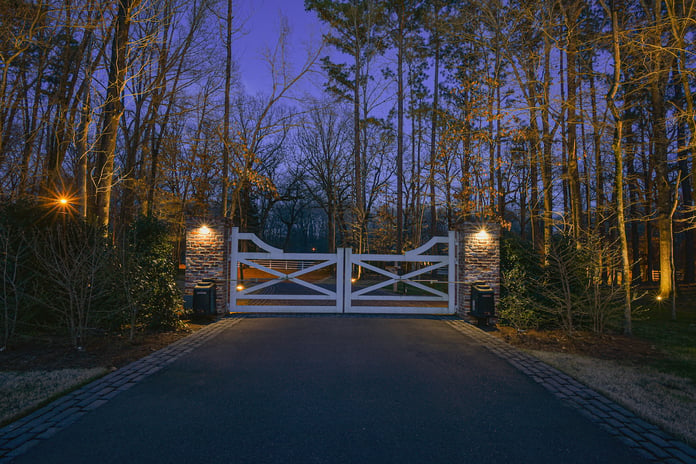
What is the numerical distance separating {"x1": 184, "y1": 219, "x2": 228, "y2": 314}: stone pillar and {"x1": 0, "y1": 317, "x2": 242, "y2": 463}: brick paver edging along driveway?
10.0ft

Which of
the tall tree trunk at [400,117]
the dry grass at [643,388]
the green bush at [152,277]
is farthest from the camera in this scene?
the tall tree trunk at [400,117]

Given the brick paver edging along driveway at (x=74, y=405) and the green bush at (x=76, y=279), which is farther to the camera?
the green bush at (x=76, y=279)

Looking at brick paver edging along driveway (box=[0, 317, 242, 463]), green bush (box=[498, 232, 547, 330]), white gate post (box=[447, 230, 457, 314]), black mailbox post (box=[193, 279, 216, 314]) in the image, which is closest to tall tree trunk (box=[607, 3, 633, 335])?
green bush (box=[498, 232, 547, 330])

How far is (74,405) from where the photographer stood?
3.75 m

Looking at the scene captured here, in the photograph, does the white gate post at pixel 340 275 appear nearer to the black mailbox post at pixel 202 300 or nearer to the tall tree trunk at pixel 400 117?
the black mailbox post at pixel 202 300

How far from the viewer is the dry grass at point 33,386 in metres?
3.59

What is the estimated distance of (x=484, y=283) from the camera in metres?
8.73

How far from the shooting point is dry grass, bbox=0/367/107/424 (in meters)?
3.59

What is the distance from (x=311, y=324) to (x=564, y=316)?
15.8 feet

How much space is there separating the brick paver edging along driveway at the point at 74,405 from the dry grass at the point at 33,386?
90mm

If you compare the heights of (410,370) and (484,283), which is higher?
(484,283)

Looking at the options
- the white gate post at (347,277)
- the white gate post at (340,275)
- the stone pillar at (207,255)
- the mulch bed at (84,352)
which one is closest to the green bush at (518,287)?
the white gate post at (347,277)

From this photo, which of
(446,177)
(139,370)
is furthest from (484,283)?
(446,177)

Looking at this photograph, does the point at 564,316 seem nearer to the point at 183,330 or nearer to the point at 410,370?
the point at 410,370
